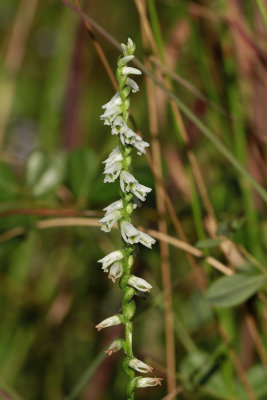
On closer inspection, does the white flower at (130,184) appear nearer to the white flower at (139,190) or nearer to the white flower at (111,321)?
the white flower at (139,190)

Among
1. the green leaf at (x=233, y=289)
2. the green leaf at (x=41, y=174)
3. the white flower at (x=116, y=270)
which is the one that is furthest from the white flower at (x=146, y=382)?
the green leaf at (x=41, y=174)

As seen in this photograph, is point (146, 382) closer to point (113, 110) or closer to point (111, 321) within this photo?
point (111, 321)

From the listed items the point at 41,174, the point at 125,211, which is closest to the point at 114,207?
the point at 125,211

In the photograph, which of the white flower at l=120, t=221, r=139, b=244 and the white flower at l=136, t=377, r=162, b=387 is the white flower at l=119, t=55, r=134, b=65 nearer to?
the white flower at l=120, t=221, r=139, b=244

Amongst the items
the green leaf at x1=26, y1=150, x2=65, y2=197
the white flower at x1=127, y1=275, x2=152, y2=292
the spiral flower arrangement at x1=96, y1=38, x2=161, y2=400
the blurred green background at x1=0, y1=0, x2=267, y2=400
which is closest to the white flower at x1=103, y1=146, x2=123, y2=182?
the spiral flower arrangement at x1=96, y1=38, x2=161, y2=400

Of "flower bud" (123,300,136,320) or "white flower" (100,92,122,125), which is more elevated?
"white flower" (100,92,122,125)

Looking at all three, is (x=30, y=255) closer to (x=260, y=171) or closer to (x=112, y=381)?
(x=112, y=381)

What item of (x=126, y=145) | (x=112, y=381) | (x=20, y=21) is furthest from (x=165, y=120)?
(x=126, y=145)
